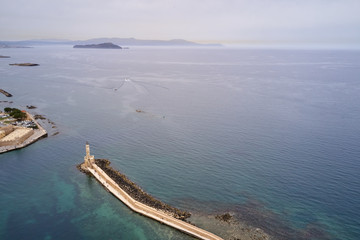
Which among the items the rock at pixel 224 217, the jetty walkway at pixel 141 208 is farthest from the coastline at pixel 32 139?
the rock at pixel 224 217

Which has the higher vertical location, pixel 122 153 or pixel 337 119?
pixel 337 119

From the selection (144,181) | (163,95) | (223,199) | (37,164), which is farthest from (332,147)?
(163,95)

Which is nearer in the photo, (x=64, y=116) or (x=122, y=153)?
(x=122, y=153)

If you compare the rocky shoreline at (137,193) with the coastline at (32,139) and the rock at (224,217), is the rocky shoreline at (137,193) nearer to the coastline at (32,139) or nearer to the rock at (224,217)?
the rock at (224,217)

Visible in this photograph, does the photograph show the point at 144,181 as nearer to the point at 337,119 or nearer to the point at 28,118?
the point at 28,118

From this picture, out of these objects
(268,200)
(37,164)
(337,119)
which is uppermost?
(337,119)

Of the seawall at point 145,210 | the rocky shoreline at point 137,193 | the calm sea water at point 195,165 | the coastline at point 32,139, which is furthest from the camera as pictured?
the coastline at point 32,139
